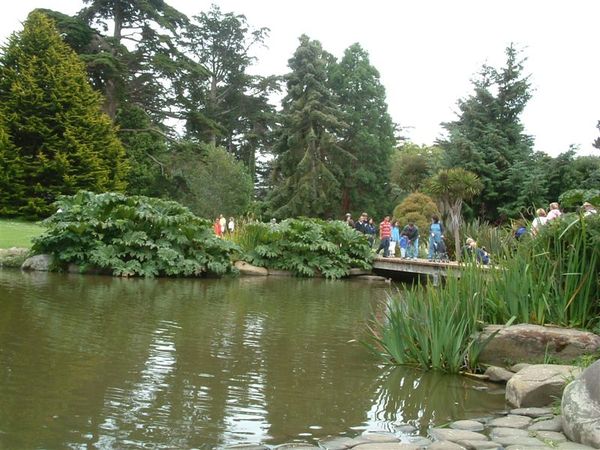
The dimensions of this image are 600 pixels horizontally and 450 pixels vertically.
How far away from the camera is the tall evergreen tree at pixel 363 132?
4422 centimetres

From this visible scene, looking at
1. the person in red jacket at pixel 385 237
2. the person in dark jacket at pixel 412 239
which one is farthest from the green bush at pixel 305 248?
the person in red jacket at pixel 385 237

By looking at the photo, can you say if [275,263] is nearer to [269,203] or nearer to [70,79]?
[70,79]

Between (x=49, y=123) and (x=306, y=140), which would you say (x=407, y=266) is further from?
(x=306, y=140)

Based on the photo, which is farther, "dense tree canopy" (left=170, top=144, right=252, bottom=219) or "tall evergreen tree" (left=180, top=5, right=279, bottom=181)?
"tall evergreen tree" (left=180, top=5, right=279, bottom=181)

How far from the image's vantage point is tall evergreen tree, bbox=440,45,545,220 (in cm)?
2878

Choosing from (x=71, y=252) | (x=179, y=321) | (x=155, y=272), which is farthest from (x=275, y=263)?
(x=179, y=321)

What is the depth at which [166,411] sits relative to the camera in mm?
5023

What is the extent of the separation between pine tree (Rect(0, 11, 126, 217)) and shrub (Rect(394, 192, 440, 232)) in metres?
12.0

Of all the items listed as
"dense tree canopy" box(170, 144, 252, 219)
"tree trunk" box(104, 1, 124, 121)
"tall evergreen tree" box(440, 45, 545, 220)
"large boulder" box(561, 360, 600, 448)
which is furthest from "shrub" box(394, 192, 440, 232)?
"large boulder" box(561, 360, 600, 448)

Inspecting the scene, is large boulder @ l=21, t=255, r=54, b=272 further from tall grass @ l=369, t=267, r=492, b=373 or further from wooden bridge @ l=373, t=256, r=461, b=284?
tall grass @ l=369, t=267, r=492, b=373

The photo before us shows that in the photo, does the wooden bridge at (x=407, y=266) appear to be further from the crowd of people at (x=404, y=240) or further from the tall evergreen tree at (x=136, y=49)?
the tall evergreen tree at (x=136, y=49)

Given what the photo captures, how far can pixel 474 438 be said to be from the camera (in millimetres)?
4484

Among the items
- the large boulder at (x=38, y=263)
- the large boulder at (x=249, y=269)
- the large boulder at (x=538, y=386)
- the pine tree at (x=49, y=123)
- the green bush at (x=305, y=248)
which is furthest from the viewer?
the pine tree at (x=49, y=123)

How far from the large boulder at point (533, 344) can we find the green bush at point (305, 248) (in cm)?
1342
